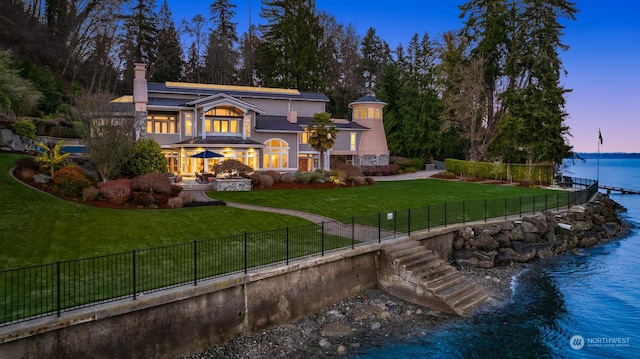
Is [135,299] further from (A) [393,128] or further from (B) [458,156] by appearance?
(B) [458,156]

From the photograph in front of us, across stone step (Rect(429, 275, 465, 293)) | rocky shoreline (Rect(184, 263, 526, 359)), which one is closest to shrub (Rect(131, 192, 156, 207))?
rocky shoreline (Rect(184, 263, 526, 359))

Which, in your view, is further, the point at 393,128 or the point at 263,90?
the point at 393,128

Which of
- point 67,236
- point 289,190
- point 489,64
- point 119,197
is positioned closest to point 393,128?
point 489,64

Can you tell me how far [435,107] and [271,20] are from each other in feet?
104

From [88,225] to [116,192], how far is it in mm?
5028

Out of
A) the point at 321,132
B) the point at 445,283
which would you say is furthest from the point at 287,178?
the point at 445,283

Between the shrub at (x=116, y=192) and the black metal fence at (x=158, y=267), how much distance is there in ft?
28.5

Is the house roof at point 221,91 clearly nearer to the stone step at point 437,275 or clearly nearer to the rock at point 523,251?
the rock at point 523,251

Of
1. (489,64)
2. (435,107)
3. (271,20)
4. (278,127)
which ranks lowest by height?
(278,127)

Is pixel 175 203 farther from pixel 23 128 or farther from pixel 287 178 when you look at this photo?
pixel 23 128

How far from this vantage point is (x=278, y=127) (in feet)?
140

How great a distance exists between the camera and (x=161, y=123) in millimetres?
39750

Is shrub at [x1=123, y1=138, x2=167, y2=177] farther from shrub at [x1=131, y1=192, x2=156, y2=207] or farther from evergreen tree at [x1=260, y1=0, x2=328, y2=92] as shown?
evergreen tree at [x1=260, y1=0, x2=328, y2=92]

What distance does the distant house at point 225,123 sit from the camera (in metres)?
37.8
